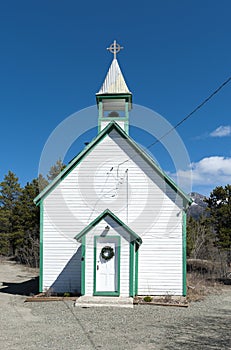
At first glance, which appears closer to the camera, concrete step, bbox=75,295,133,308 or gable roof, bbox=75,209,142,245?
concrete step, bbox=75,295,133,308

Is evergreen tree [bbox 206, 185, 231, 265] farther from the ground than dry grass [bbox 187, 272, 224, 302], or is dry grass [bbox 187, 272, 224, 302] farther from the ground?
evergreen tree [bbox 206, 185, 231, 265]

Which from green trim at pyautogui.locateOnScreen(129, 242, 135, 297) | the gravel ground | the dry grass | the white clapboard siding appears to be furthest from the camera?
the dry grass

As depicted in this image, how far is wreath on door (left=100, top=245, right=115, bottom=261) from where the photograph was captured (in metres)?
12.5

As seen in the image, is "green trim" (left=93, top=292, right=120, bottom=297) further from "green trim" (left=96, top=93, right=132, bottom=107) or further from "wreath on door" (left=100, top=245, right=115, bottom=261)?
"green trim" (left=96, top=93, right=132, bottom=107)

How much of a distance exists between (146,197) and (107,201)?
162cm

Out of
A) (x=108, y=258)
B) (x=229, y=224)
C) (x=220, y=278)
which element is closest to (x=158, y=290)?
(x=108, y=258)

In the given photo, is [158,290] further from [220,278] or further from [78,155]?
[220,278]

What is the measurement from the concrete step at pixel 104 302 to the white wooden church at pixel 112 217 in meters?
1.19

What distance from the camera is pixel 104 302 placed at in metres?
11.3

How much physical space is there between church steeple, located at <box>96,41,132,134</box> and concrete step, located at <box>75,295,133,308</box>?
7.33m

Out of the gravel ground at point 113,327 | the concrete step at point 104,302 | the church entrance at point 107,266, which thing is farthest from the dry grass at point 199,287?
the church entrance at point 107,266

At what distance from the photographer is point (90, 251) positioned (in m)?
12.4

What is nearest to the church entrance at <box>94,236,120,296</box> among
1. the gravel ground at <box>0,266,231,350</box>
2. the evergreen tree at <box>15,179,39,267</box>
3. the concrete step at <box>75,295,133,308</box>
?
the concrete step at <box>75,295,133,308</box>

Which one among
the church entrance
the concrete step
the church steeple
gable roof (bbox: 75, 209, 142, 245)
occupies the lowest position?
the concrete step
